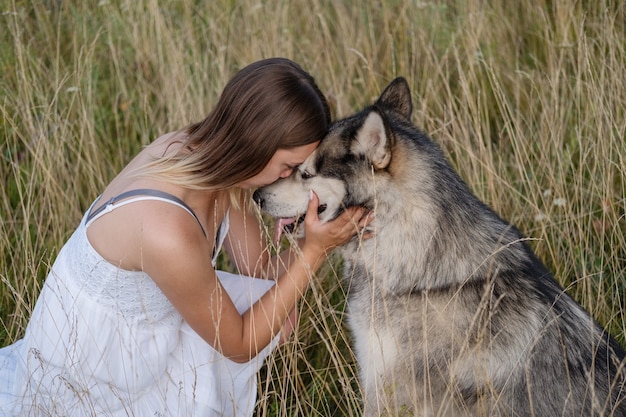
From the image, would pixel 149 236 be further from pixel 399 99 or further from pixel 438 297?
pixel 399 99

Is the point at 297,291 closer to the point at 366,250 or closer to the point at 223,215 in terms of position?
the point at 366,250

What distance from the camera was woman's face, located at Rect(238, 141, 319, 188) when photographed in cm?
273

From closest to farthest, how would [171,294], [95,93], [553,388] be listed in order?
[553,388] < [171,294] < [95,93]

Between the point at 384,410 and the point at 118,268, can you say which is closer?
the point at 384,410

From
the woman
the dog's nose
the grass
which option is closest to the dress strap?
the woman

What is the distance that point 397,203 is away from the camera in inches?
108

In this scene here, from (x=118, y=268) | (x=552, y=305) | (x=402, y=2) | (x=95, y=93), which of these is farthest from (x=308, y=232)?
(x=402, y=2)

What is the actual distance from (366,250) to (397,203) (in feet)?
0.82

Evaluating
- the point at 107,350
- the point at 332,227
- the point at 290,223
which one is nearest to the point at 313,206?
the point at 332,227

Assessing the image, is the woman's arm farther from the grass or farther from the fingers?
the grass

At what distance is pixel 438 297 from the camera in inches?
105

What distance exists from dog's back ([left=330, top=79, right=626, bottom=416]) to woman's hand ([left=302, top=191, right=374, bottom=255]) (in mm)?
53

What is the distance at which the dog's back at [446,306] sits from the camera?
8.15 feet

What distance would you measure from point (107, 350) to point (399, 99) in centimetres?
159
